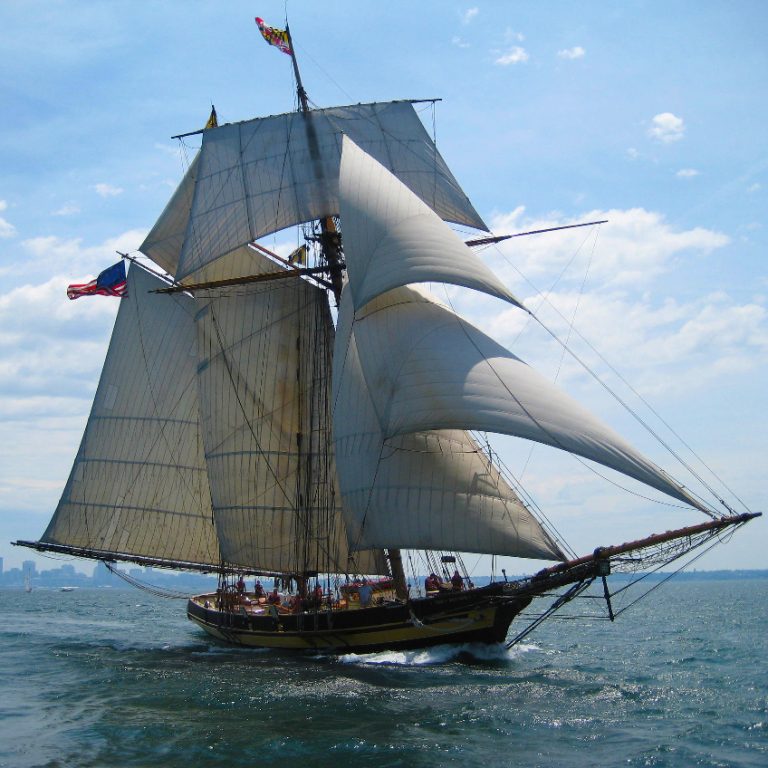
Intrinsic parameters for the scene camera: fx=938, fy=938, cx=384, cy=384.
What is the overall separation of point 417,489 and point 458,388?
11.9 ft

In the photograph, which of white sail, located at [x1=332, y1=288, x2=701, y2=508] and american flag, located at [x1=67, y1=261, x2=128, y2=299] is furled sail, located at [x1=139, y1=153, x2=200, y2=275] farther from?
white sail, located at [x1=332, y1=288, x2=701, y2=508]

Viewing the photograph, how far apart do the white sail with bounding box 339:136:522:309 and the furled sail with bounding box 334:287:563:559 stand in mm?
2422

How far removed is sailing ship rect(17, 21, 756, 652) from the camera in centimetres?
2670

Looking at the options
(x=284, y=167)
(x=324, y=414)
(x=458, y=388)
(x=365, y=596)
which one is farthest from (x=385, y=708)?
(x=284, y=167)

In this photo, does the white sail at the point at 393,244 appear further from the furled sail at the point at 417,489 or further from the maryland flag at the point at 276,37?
the maryland flag at the point at 276,37

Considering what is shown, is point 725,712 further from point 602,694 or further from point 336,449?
point 336,449

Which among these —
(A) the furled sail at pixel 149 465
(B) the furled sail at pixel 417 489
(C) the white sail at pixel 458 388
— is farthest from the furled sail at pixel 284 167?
(B) the furled sail at pixel 417 489

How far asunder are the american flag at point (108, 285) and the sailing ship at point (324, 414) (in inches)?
26.4

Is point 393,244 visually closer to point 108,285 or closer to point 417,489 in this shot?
point 417,489

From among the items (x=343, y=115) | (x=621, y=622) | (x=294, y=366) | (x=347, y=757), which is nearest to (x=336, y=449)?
(x=294, y=366)

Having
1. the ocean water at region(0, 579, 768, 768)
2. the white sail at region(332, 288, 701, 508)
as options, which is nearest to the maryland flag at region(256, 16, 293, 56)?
the white sail at region(332, 288, 701, 508)

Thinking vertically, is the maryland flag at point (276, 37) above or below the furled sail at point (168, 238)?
Answer: above

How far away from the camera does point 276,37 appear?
41.2 metres

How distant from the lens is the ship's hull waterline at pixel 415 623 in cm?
2911
